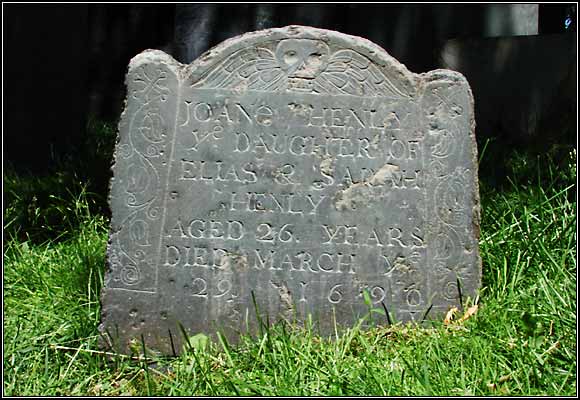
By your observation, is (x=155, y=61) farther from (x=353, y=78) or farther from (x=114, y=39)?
(x=114, y=39)

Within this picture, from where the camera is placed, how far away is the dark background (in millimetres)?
→ 6461

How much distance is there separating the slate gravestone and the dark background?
116 centimetres

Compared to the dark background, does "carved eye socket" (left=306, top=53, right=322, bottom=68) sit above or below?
above

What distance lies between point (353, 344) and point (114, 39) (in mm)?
8286

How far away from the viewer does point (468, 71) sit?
7.17 m

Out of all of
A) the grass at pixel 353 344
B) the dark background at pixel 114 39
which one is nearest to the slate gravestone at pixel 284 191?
the grass at pixel 353 344

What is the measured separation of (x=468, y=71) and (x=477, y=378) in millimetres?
4423

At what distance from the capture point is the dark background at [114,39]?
21.2ft

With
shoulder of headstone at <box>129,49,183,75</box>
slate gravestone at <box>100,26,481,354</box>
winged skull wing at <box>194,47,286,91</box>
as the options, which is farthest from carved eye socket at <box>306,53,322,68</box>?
shoulder of headstone at <box>129,49,183,75</box>

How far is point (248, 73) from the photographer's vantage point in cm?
380

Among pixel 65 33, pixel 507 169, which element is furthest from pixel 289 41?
pixel 65 33

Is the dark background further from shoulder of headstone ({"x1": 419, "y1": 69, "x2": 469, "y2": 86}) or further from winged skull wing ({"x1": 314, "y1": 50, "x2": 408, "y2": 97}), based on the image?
shoulder of headstone ({"x1": 419, "y1": 69, "x2": 469, "y2": 86})

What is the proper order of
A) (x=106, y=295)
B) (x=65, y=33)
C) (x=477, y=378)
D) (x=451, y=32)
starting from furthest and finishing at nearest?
(x=451, y=32)
(x=65, y=33)
(x=106, y=295)
(x=477, y=378)

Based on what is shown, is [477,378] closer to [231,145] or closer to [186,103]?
[231,145]
